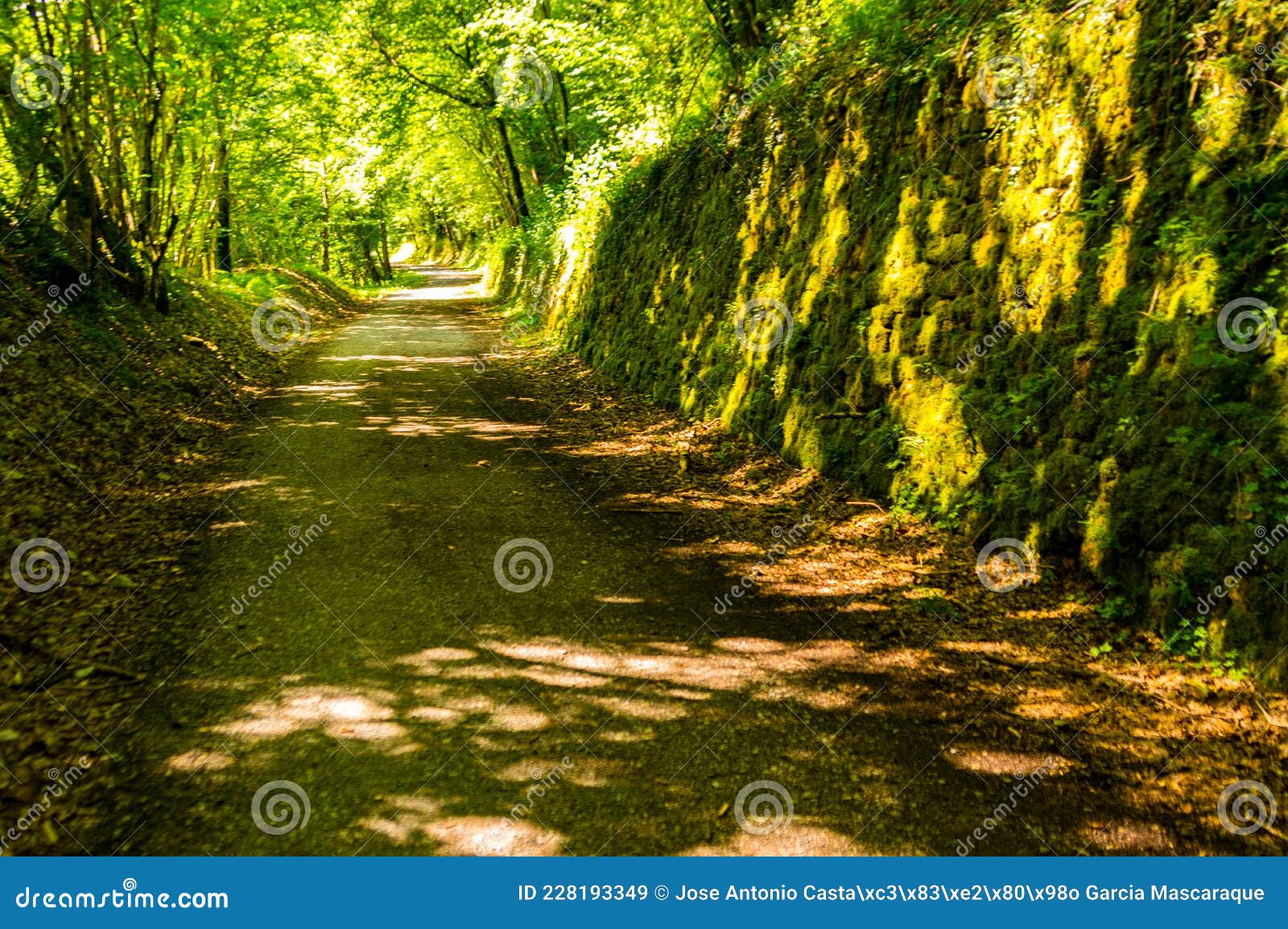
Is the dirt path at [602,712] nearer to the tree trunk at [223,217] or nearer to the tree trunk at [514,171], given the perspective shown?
the tree trunk at [223,217]

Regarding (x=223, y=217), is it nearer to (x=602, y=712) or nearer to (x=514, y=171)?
(x=514, y=171)

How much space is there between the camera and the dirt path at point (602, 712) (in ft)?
10.4

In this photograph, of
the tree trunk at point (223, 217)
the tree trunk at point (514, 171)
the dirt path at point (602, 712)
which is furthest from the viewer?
the tree trunk at point (514, 171)

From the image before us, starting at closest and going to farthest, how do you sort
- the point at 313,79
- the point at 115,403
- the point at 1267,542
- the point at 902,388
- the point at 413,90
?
the point at 1267,542 < the point at 902,388 < the point at 115,403 < the point at 313,79 < the point at 413,90

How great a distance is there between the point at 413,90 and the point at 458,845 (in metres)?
22.4

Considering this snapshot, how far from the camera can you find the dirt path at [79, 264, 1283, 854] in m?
3.18

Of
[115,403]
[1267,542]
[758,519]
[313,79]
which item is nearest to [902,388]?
[758,519]

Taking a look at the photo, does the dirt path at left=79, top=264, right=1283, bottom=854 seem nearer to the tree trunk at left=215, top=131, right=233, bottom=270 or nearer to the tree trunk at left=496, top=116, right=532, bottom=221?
the tree trunk at left=215, top=131, right=233, bottom=270

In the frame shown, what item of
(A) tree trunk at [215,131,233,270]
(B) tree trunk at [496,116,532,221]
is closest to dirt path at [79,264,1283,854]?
(A) tree trunk at [215,131,233,270]

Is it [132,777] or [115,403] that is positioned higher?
[115,403]

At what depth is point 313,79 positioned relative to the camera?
60.3ft

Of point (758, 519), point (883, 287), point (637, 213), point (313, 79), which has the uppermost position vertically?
point (313, 79)

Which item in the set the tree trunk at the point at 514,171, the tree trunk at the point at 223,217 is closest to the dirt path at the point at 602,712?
the tree trunk at the point at 223,217

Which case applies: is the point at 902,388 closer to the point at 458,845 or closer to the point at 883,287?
the point at 883,287
